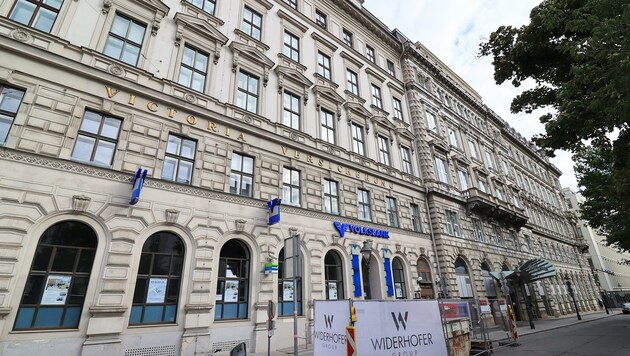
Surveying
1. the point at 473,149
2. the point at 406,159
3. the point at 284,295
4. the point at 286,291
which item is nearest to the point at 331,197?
the point at 286,291

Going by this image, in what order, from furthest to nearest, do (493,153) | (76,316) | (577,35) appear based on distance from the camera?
1. (493,153)
2. (577,35)
3. (76,316)

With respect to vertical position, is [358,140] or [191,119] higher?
[358,140]

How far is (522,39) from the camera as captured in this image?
12.5 meters

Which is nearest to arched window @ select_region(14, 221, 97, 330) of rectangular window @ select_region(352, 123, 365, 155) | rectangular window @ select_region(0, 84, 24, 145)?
rectangular window @ select_region(0, 84, 24, 145)

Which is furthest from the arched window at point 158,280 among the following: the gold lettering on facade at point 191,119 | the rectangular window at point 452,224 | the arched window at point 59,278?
the rectangular window at point 452,224

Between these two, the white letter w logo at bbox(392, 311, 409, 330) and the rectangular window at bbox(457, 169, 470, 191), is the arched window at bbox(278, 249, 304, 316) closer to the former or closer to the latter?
the white letter w logo at bbox(392, 311, 409, 330)

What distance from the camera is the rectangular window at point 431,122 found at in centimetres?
2762

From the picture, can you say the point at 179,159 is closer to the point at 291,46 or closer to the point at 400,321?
the point at 400,321

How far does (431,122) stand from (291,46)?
15.6 meters

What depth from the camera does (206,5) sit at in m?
15.7

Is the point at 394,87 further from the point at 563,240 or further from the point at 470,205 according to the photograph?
the point at 563,240

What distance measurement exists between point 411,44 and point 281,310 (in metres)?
26.8

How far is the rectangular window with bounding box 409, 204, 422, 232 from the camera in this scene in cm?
2157

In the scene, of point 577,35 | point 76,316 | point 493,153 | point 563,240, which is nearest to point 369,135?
point 577,35
